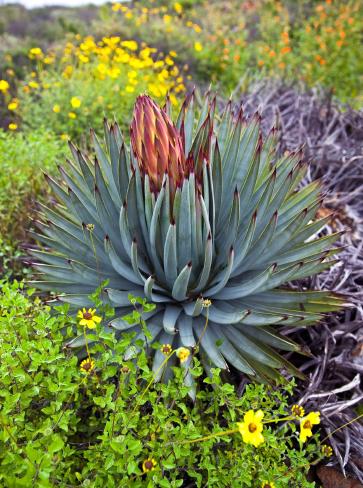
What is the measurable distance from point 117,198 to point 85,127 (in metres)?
3.08

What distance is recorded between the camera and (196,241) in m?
2.11

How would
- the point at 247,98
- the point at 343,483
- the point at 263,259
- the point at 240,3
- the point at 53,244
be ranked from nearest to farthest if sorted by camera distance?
1. the point at 343,483
2. the point at 263,259
3. the point at 53,244
4. the point at 247,98
5. the point at 240,3

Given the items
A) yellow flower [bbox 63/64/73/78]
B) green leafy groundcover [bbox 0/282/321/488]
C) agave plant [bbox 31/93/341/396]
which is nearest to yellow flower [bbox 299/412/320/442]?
green leafy groundcover [bbox 0/282/321/488]

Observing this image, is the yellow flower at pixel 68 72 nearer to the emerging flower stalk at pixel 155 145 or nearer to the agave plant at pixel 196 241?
the agave plant at pixel 196 241

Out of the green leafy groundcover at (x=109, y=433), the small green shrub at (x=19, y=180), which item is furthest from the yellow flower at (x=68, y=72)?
the green leafy groundcover at (x=109, y=433)

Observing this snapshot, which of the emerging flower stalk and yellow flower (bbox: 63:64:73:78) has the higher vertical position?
the emerging flower stalk

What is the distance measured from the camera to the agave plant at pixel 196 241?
2.00 m

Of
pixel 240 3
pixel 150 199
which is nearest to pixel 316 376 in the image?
pixel 150 199

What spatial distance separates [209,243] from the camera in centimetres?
193

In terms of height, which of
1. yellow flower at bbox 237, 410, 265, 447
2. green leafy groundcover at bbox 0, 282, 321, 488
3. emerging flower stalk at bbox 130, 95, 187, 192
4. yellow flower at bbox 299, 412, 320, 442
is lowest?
green leafy groundcover at bbox 0, 282, 321, 488

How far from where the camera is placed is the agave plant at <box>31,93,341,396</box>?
200 centimetres

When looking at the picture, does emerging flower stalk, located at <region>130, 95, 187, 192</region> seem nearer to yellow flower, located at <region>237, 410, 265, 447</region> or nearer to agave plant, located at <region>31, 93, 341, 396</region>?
agave plant, located at <region>31, 93, 341, 396</region>

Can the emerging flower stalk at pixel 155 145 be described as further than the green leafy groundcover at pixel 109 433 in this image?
Yes

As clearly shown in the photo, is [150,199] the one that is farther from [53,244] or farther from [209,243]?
[53,244]
